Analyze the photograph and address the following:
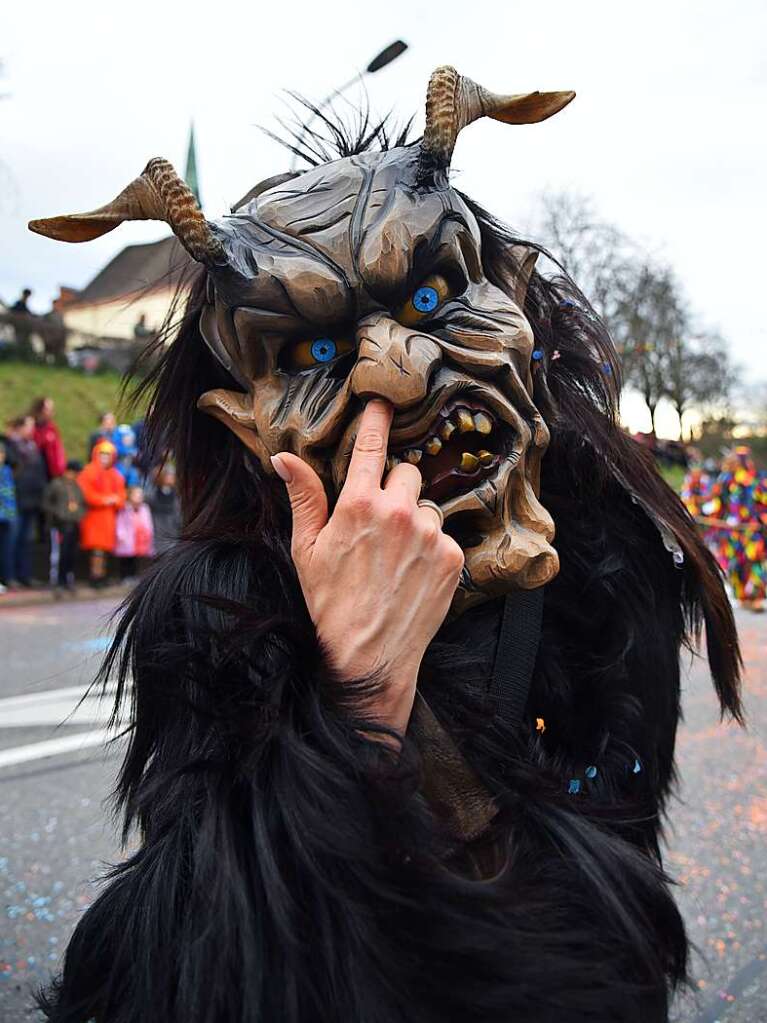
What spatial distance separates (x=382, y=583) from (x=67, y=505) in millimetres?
8482

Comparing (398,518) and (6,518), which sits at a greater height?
(398,518)

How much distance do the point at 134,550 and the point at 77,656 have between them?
3.66 metres

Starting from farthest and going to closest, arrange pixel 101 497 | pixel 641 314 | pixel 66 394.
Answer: pixel 66 394, pixel 101 497, pixel 641 314

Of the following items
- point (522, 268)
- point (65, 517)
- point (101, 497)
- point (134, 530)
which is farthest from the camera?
point (134, 530)

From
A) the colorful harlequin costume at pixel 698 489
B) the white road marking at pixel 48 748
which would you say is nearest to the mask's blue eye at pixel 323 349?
the white road marking at pixel 48 748

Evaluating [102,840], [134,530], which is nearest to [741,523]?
[134,530]

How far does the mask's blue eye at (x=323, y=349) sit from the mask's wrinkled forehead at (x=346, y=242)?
0.04m

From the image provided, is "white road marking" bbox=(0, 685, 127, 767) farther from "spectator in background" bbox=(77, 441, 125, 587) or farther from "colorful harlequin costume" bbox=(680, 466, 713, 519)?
"colorful harlequin costume" bbox=(680, 466, 713, 519)

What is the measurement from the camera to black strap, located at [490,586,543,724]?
1281mm

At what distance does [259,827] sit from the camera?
1.02 metres

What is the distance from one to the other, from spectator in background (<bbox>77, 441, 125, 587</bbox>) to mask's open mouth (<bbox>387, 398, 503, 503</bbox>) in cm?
835

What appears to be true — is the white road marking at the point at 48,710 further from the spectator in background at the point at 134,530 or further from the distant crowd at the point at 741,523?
the distant crowd at the point at 741,523

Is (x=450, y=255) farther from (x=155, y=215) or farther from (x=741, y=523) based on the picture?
(x=741, y=523)

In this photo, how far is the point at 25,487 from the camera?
29.3 ft
